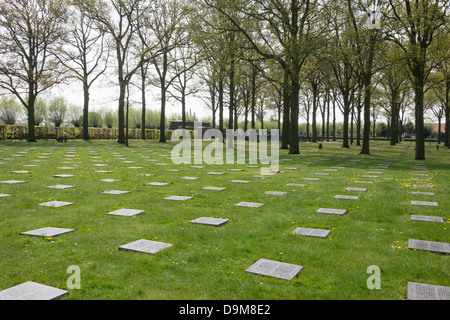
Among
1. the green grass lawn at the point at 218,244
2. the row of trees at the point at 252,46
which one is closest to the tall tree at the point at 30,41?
the row of trees at the point at 252,46

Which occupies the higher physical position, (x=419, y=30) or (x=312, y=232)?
(x=419, y=30)

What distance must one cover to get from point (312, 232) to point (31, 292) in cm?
350

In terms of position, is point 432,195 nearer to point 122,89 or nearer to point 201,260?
point 201,260

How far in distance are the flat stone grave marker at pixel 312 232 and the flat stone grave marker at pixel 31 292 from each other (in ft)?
10.2

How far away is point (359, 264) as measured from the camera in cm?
364

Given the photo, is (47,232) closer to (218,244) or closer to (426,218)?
(218,244)

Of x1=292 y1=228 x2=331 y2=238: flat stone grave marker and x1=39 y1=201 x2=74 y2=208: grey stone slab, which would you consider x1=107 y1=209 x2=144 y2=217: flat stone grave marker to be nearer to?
x1=39 y1=201 x2=74 y2=208: grey stone slab

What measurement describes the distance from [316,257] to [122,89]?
28182 millimetres

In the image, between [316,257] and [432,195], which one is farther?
[432,195]

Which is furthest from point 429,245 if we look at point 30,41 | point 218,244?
point 30,41

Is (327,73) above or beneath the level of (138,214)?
above

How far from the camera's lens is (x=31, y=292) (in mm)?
2879

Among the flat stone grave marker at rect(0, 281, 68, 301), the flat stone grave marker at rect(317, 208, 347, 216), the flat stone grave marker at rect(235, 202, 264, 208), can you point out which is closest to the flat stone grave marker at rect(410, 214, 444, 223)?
the flat stone grave marker at rect(317, 208, 347, 216)
